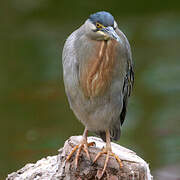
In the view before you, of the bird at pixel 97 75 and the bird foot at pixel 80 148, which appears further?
the bird foot at pixel 80 148

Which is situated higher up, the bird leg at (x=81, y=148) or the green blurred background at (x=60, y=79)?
the green blurred background at (x=60, y=79)

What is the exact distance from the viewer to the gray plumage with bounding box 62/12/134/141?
3559 millimetres

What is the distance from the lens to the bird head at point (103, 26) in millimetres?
3338

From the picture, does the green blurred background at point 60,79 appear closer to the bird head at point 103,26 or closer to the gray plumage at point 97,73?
the gray plumage at point 97,73

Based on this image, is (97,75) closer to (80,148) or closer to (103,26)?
(103,26)

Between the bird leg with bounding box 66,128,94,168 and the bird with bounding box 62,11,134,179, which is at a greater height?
the bird with bounding box 62,11,134,179

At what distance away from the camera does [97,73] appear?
3.68m

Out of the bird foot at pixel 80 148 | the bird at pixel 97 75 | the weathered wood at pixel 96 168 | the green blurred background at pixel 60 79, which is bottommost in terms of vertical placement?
the weathered wood at pixel 96 168

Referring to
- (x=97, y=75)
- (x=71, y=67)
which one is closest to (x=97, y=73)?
(x=97, y=75)

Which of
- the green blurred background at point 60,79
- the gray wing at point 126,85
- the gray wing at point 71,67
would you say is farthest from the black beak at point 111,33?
the green blurred background at point 60,79

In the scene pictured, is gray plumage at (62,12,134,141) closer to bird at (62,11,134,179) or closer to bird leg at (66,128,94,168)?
bird at (62,11,134,179)

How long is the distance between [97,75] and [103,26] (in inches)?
17.9

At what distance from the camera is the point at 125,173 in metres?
3.61

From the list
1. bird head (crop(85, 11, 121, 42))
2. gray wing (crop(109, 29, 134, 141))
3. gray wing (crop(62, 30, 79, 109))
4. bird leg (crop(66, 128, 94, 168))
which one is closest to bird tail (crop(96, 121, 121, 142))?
gray wing (crop(109, 29, 134, 141))
